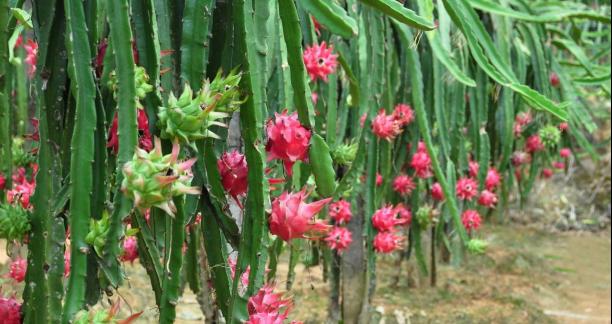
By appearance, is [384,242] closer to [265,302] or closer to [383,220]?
[383,220]

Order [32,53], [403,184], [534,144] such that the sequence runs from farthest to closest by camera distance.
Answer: [534,144] < [403,184] < [32,53]

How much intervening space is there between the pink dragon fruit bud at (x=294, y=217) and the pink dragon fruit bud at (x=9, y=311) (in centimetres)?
35

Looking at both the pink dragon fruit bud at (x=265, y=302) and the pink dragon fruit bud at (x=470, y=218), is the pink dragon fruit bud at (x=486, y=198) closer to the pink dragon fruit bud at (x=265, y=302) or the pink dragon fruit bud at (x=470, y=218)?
the pink dragon fruit bud at (x=470, y=218)

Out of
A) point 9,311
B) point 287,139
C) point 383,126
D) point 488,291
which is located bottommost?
point 488,291

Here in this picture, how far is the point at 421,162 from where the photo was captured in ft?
10.2

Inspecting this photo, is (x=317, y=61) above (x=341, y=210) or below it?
above

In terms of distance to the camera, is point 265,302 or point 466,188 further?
point 466,188

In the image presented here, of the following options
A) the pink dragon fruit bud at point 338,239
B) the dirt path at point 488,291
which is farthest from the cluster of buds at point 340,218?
the dirt path at point 488,291

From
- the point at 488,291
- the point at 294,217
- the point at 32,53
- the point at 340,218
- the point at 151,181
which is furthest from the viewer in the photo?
the point at 488,291

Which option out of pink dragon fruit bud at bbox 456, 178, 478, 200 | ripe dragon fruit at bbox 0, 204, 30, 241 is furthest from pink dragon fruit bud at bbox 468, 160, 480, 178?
ripe dragon fruit at bbox 0, 204, 30, 241

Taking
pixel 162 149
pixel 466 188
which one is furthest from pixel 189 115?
pixel 466 188

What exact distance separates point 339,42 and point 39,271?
177 cm

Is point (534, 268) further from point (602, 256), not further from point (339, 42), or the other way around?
point (339, 42)

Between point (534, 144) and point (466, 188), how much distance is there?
101cm
